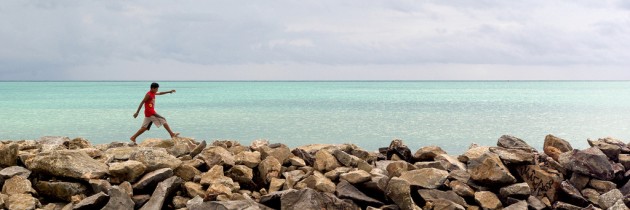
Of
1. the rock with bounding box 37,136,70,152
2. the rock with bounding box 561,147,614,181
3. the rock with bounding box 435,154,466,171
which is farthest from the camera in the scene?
the rock with bounding box 37,136,70,152

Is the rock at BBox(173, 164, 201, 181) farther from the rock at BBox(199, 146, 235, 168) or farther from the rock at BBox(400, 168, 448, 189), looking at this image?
the rock at BBox(400, 168, 448, 189)

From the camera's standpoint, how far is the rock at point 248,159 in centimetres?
866

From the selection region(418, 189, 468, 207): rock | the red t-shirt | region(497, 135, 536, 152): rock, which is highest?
the red t-shirt

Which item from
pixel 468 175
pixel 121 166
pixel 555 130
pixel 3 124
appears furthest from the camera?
pixel 3 124

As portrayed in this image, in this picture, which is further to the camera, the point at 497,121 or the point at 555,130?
the point at 497,121

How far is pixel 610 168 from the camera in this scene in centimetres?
896

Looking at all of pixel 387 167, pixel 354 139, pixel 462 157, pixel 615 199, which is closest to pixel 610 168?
pixel 615 199

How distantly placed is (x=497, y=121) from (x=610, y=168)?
34545 mm

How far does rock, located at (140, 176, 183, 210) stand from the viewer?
762 centimetres

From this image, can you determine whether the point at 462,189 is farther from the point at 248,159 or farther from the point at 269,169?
the point at 248,159

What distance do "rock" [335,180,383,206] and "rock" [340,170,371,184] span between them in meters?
0.08

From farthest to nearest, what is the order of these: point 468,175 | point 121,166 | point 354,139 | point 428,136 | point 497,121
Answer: point 497,121, point 428,136, point 354,139, point 468,175, point 121,166

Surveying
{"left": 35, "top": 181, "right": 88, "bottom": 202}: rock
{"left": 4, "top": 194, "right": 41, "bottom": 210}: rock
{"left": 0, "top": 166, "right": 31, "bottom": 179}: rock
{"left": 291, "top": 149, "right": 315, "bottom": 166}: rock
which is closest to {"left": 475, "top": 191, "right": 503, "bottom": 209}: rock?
{"left": 291, "top": 149, "right": 315, "bottom": 166}: rock

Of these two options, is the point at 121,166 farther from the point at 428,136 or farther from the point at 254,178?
the point at 428,136
